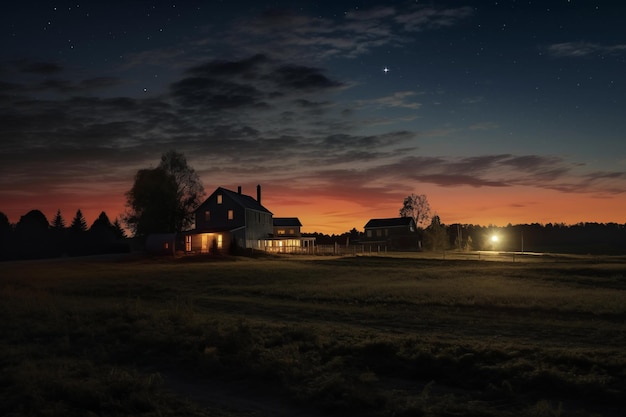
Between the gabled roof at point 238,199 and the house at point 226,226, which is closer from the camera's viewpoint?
the house at point 226,226

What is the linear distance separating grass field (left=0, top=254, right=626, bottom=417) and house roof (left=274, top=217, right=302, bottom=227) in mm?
82222

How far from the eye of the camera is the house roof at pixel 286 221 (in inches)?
4318

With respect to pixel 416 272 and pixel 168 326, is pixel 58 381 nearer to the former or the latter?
pixel 168 326

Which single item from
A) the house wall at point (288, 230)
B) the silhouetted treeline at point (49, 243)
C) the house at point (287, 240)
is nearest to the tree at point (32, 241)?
the silhouetted treeline at point (49, 243)

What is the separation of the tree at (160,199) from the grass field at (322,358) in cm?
5465

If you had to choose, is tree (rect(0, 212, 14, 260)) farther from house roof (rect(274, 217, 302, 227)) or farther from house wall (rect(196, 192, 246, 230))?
house roof (rect(274, 217, 302, 227))

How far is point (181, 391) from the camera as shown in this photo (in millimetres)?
11148

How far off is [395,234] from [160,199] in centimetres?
5680

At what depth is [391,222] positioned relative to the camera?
123 metres

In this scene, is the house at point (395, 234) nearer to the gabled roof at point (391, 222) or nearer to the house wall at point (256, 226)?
the gabled roof at point (391, 222)

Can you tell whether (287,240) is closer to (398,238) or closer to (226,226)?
(226,226)

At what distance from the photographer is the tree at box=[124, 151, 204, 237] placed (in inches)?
3187

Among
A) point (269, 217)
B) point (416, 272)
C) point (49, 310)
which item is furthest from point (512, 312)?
point (269, 217)

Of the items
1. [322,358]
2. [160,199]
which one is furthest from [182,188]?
[322,358]
